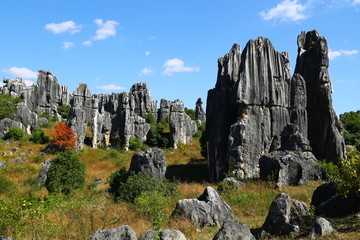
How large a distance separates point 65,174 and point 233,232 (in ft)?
39.0

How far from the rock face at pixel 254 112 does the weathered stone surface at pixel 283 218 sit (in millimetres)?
13296

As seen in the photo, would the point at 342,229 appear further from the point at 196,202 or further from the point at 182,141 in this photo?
the point at 182,141

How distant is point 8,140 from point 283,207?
46009mm

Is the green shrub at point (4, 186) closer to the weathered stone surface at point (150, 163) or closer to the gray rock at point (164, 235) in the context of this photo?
the weathered stone surface at point (150, 163)

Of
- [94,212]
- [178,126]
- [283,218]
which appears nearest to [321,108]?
[283,218]

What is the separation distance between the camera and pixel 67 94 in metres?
78.9

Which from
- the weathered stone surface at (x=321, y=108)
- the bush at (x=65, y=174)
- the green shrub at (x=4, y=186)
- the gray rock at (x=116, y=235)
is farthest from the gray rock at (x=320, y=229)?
the weathered stone surface at (x=321, y=108)

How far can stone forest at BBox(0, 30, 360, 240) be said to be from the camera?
7.62 meters

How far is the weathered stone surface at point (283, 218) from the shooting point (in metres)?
7.53

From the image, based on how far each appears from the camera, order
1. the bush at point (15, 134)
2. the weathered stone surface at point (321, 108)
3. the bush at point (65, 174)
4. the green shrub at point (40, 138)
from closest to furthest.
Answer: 1. the bush at point (65, 174)
2. the weathered stone surface at point (321, 108)
3. the green shrub at point (40, 138)
4. the bush at point (15, 134)

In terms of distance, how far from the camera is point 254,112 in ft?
75.5

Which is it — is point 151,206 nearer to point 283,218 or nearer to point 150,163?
point 283,218

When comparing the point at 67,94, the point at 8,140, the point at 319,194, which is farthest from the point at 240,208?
the point at 67,94

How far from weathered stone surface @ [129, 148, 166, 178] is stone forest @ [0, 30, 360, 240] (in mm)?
48
